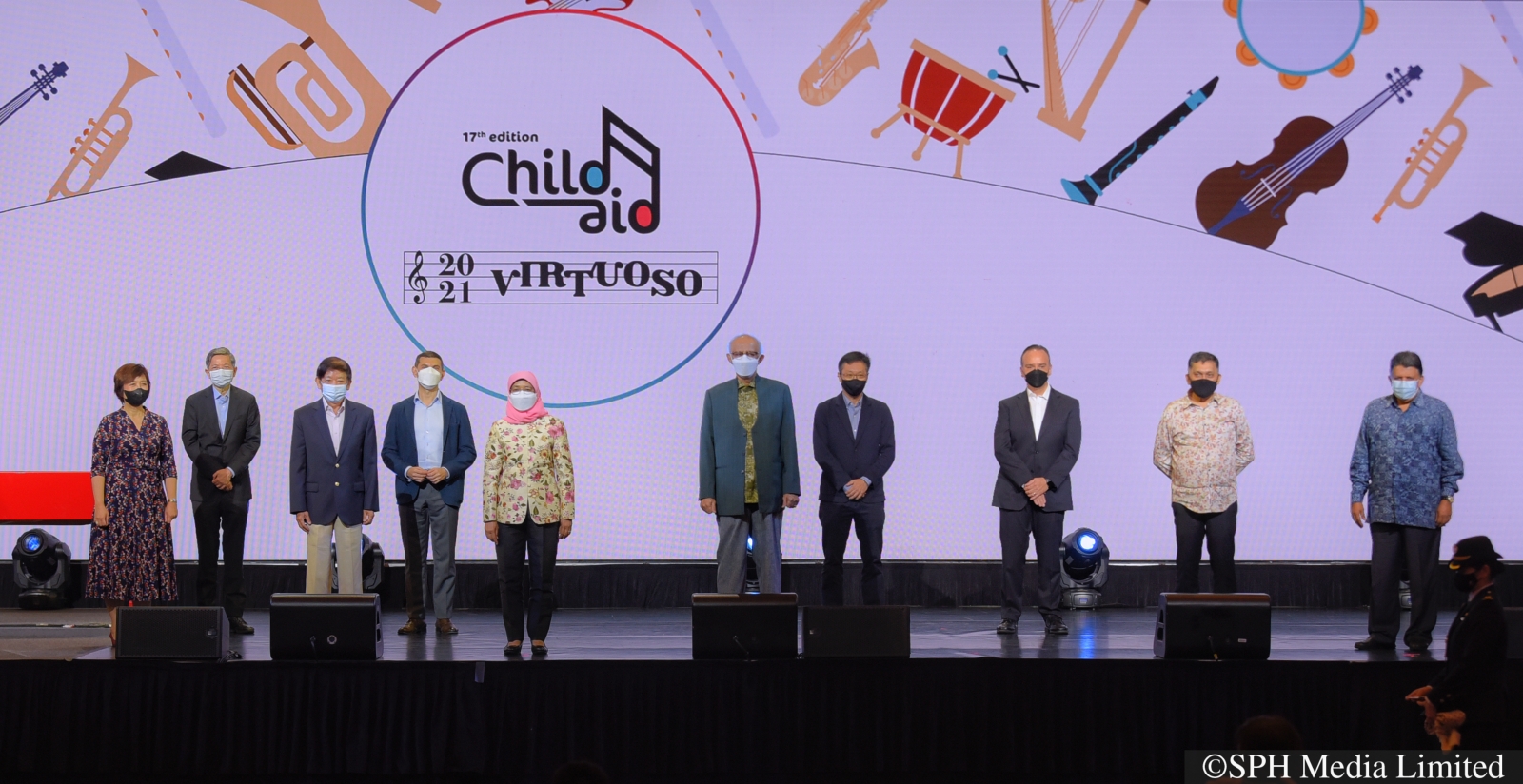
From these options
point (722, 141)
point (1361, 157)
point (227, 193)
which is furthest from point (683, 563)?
point (1361, 157)

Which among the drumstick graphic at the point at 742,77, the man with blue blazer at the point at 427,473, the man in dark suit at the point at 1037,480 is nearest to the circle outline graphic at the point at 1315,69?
the man in dark suit at the point at 1037,480

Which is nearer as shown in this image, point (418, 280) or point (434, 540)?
point (434, 540)

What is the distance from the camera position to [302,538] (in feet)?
25.0

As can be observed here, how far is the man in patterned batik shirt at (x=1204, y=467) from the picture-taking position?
6121 mm

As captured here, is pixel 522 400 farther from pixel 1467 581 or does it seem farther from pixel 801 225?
pixel 1467 581

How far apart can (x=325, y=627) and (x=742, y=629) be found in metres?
1.60

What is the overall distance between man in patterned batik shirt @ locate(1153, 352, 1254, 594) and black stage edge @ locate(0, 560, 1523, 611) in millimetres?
1471

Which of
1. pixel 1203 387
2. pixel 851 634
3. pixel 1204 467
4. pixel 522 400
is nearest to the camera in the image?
pixel 851 634

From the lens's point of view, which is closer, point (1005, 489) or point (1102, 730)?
point (1102, 730)

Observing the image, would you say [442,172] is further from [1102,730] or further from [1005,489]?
[1102,730]

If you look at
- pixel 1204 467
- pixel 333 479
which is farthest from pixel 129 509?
pixel 1204 467

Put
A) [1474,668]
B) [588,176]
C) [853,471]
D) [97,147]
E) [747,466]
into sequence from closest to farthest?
1. [1474,668]
2. [747,466]
3. [853,471]
4. [588,176]
5. [97,147]

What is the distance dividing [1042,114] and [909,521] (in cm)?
246

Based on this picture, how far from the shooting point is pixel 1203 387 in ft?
20.7
